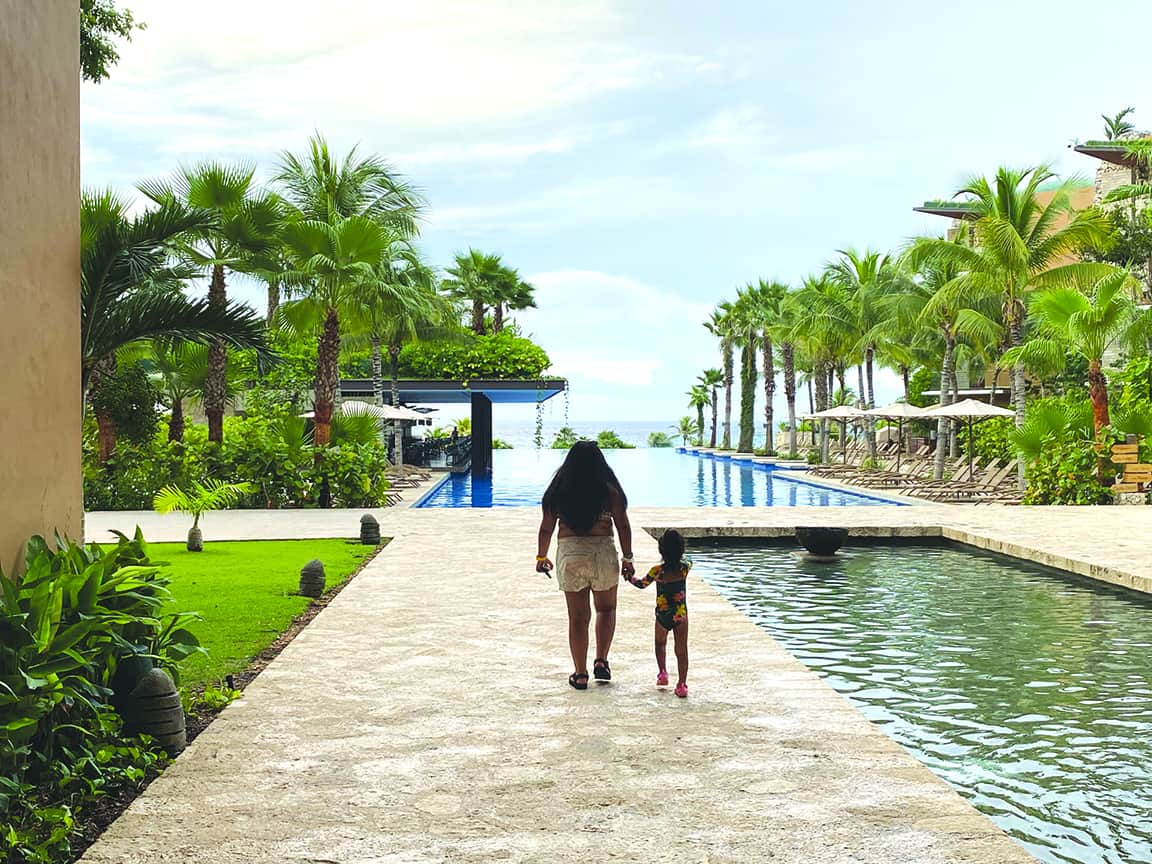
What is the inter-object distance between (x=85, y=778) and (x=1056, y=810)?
14.3ft

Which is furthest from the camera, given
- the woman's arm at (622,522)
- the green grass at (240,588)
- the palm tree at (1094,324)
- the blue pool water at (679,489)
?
the blue pool water at (679,489)

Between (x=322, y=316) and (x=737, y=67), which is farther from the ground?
(x=737, y=67)

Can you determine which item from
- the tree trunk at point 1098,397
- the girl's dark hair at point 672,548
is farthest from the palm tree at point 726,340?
the girl's dark hair at point 672,548

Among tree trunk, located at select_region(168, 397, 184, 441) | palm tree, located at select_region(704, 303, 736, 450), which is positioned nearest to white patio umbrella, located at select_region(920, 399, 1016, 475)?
tree trunk, located at select_region(168, 397, 184, 441)

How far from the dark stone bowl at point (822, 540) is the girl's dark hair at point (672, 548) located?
8830 millimetres

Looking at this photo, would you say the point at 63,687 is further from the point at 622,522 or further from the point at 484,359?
the point at 484,359

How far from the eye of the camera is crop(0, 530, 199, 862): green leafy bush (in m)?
4.44

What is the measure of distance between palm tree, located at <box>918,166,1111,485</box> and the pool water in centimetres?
1243

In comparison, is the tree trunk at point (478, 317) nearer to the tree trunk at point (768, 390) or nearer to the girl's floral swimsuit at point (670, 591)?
the tree trunk at point (768, 390)

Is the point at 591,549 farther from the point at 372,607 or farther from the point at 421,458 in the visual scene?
the point at 421,458

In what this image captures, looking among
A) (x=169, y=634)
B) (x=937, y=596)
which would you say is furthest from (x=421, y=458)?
(x=169, y=634)

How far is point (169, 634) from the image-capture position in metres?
6.29

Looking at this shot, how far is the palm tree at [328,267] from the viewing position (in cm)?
2248

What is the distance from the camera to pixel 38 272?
5852 millimetres
